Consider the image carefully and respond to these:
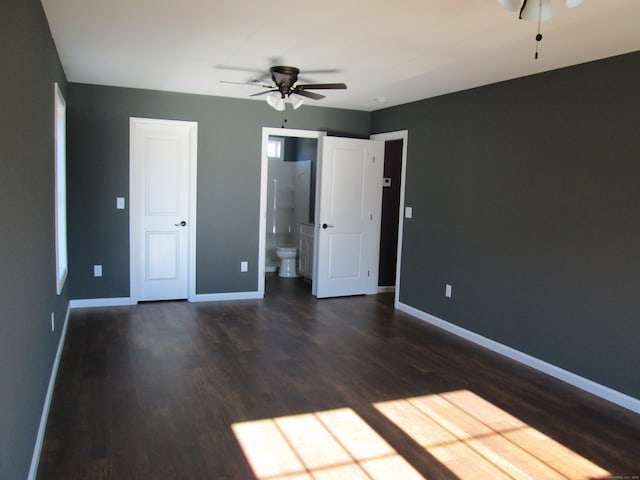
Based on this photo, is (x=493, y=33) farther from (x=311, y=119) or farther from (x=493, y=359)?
(x=311, y=119)

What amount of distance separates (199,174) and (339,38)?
2983 mm

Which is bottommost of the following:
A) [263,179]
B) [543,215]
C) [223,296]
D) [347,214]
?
[223,296]

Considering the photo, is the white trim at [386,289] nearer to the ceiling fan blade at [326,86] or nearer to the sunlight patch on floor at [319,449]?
the ceiling fan blade at [326,86]

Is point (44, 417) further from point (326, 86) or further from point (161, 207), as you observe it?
point (161, 207)

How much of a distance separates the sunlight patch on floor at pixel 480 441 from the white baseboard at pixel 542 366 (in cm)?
87

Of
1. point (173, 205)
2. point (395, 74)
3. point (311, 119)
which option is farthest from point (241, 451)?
point (311, 119)

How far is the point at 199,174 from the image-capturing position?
5867 millimetres

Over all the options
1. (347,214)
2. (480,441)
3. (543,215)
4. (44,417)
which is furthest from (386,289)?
(44,417)

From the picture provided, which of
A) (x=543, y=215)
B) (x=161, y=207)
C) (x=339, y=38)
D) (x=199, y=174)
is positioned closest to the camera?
(x=339, y=38)

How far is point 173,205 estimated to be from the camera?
5812mm

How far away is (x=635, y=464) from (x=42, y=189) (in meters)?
3.74

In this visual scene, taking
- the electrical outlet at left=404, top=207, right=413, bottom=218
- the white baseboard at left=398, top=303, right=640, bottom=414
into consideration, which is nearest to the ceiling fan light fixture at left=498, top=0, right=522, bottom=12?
the white baseboard at left=398, top=303, right=640, bottom=414

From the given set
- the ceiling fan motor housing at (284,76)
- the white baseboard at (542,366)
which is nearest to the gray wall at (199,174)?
the ceiling fan motor housing at (284,76)

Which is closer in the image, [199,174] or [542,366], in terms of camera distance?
[542,366]
